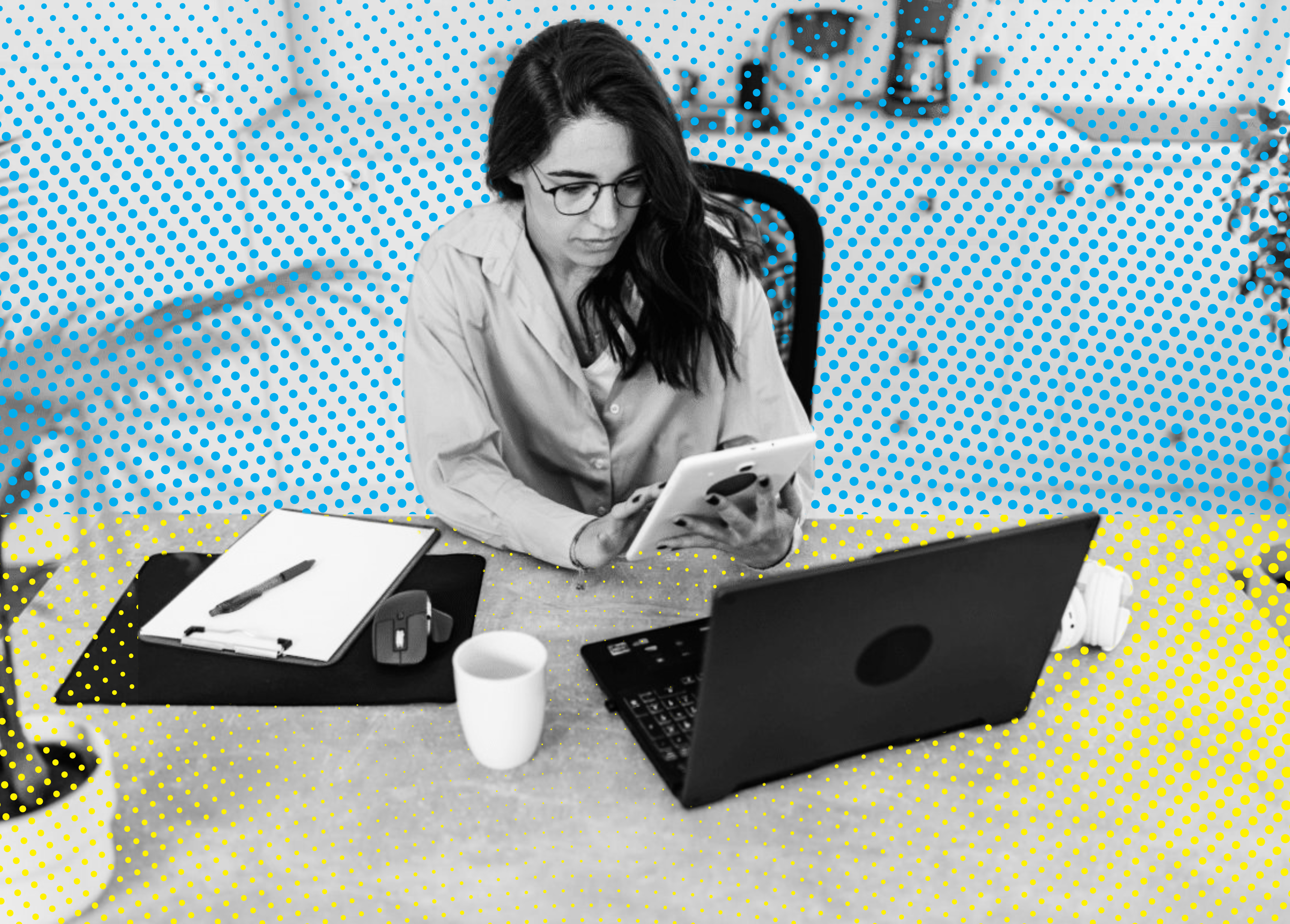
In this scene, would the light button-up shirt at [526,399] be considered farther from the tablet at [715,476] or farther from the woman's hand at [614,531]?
the tablet at [715,476]

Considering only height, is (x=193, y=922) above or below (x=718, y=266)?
below

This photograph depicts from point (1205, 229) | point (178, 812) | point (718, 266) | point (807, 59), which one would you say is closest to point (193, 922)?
point (178, 812)

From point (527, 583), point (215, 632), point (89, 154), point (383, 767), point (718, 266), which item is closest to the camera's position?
point (383, 767)

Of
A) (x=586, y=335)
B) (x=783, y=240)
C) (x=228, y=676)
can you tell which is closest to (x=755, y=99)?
(x=783, y=240)

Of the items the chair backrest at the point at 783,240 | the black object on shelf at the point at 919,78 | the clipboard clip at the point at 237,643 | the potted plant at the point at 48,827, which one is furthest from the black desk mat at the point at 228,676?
the black object on shelf at the point at 919,78

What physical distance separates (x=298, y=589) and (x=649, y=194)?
0.61 m

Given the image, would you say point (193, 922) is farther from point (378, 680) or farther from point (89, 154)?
point (89, 154)

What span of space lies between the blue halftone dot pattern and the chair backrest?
0.72 m

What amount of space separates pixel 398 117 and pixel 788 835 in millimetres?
1950

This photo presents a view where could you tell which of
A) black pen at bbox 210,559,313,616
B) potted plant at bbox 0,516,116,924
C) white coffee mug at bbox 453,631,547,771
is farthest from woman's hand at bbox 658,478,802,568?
potted plant at bbox 0,516,116,924

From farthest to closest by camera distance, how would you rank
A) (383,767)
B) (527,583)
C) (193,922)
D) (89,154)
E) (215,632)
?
1. (89,154)
2. (527,583)
3. (215,632)
4. (383,767)
5. (193,922)

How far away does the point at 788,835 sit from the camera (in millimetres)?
749

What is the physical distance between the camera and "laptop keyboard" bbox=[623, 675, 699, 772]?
81cm

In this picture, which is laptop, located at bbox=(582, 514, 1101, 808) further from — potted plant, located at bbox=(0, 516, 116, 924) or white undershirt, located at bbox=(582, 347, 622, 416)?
white undershirt, located at bbox=(582, 347, 622, 416)
